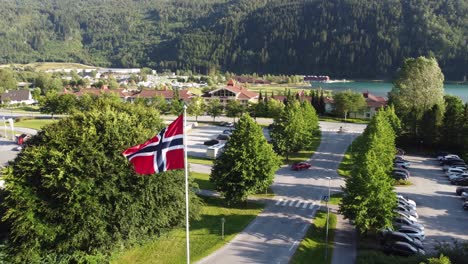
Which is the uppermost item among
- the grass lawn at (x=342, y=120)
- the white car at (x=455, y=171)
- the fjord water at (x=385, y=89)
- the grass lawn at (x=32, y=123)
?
the fjord water at (x=385, y=89)

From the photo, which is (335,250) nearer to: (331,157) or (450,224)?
(450,224)

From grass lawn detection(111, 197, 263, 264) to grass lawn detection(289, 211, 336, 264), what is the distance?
4238 mm

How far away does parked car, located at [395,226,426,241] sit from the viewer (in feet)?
82.4

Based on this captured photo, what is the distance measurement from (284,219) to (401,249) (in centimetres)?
791

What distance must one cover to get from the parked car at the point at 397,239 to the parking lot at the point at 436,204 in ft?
2.46

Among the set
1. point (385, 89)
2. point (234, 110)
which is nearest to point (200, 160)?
point (234, 110)

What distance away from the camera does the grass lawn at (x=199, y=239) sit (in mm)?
22469

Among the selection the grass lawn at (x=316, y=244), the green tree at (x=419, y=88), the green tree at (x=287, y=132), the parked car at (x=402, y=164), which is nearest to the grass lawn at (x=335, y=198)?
the grass lawn at (x=316, y=244)

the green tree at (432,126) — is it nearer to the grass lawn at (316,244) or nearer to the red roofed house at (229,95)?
the grass lawn at (316,244)

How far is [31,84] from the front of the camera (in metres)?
164

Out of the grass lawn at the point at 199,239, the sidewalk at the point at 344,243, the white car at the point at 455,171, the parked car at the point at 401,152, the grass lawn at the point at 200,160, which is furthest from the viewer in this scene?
the parked car at the point at 401,152

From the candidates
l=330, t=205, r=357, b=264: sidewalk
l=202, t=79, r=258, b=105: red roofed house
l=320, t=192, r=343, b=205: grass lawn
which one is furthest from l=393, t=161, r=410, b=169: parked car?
l=202, t=79, r=258, b=105: red roofed house

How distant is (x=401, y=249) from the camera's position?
901 inches

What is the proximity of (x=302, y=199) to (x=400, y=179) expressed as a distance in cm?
1102
